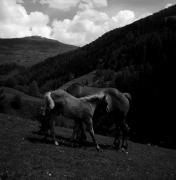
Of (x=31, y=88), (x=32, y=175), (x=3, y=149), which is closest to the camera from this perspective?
(x=32, y=175)

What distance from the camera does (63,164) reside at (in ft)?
42.2

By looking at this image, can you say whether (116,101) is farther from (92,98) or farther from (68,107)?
(68,107)

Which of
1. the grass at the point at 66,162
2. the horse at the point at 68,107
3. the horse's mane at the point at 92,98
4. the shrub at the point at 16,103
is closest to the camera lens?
the grass at the point at 66,162

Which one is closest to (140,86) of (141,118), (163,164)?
(141,118)

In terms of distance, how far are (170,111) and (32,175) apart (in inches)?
1424

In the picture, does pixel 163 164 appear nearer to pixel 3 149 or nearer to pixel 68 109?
pixel 68 109

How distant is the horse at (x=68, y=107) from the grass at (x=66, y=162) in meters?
1.29

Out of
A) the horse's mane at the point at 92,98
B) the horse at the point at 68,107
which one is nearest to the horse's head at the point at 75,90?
the horse's mane at the point at 92,98

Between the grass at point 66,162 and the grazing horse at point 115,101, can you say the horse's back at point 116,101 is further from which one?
the grass at point 66,162

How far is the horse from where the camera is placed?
54.2ft

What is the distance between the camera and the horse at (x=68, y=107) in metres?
16.5

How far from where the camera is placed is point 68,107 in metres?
16.8

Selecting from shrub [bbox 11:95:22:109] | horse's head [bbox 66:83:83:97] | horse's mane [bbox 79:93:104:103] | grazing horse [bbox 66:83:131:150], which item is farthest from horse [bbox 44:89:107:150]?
shrub [bbox 11:95:22:109]

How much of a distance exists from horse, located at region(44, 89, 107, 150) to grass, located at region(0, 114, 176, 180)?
129 centimetres
